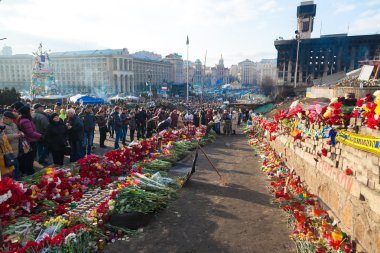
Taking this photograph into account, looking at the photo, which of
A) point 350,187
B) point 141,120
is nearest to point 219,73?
point 141,120

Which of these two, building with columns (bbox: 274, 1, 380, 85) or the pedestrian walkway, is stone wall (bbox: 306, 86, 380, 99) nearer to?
the pedestrian walkway

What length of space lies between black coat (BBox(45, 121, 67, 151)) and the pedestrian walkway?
4.52 metres

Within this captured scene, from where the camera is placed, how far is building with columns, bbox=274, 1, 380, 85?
70.1 metres

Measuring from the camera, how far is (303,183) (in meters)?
7.77

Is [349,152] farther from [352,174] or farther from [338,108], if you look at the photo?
[338,108]

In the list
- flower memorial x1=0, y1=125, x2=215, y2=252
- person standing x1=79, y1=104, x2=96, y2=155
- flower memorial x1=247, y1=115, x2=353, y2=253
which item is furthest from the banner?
person standing x1=79, y1=104, x2=96, y2=155

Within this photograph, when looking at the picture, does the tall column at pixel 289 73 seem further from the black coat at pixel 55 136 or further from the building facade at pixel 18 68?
the building facade at pixel 18 68

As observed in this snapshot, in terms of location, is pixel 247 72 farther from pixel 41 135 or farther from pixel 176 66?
pixel 41 135

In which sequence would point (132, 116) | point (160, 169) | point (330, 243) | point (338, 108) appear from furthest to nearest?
point (132, 116)
point (160, 169)
point (338, 108)
point (330, 243)

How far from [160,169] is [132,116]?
244 inches

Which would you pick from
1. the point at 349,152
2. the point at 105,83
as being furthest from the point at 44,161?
the point at 105,83

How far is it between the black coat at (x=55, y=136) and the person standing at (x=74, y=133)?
495mm

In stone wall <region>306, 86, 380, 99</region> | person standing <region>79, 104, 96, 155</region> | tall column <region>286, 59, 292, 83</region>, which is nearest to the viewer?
person standing <region>79, 104, 96, 155</region>

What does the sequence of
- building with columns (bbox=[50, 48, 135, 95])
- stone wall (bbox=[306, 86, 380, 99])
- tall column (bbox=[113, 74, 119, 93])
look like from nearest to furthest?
1. stone wall (bbox=[306, 86, 380, 99])
2. building with columns (bbox=[50, 48, 135, 95])
3. tall column (bbox=[113, 74, 119, 93])
